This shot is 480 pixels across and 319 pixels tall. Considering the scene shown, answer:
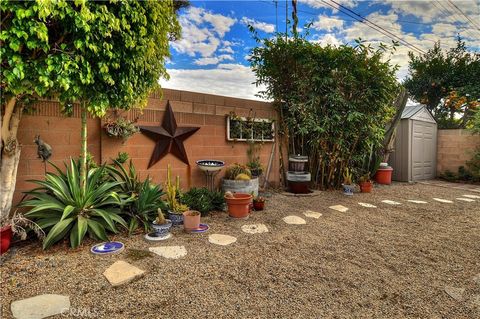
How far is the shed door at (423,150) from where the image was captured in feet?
23.3

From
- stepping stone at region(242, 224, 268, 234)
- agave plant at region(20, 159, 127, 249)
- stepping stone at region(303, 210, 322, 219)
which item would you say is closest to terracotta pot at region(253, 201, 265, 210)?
stepping stone at region(303, 210, 322, 219)

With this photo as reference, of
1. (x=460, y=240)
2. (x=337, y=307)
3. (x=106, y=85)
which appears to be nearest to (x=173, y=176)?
(x=106, y=85)

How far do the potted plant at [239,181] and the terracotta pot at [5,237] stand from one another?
2700mm

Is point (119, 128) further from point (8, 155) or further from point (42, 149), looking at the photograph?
point (8, 155)

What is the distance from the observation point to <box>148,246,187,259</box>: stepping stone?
2.18 meters

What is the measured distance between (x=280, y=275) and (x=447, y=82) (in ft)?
41.8

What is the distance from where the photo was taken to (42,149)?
2859 mm

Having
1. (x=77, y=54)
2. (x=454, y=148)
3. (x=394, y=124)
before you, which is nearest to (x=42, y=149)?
(x=77, y=54)

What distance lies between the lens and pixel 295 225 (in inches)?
123

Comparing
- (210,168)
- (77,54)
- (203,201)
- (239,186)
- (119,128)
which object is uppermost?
(77,54)

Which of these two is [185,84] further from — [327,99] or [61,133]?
[327,99]

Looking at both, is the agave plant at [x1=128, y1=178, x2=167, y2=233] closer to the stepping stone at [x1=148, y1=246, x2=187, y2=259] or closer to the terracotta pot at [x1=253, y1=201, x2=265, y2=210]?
the stepping stone at [x1=148, y1=246, x2=187, y2=259]

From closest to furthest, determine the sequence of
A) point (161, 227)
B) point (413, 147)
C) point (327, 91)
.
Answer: point (161, 227) → point (327, 91) → point (413, 147)

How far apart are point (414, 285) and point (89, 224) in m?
2.66
